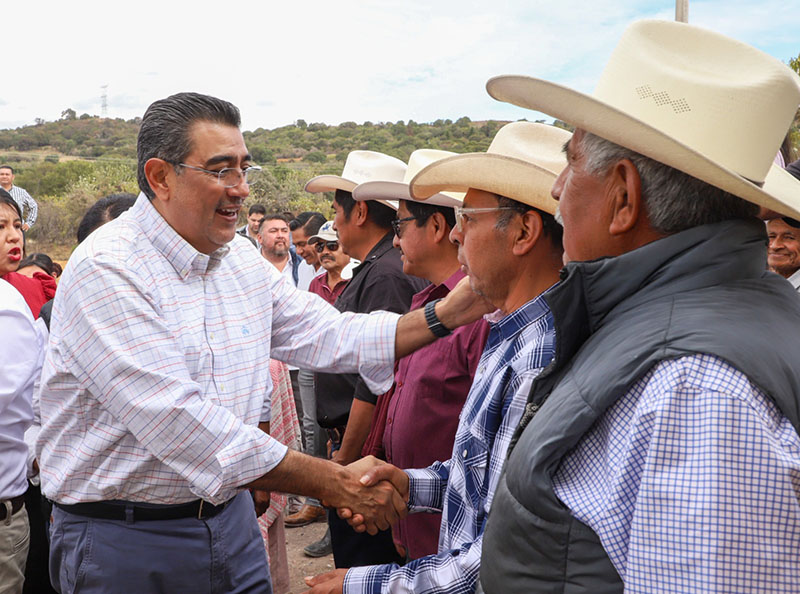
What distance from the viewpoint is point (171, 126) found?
2699 mm

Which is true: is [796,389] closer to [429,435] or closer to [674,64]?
Result: [674,64]

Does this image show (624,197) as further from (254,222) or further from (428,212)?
(254,222)

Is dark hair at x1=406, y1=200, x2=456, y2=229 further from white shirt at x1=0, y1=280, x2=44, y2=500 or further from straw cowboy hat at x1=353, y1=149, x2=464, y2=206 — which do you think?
white shirt at x1=0, y1=280, x2=44, y2=500

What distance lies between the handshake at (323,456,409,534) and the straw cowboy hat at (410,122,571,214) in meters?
1.10

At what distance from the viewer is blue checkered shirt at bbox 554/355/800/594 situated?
1.08 m

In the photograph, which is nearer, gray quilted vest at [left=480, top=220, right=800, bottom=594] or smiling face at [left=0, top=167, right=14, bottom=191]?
gray quilted vest at [left=480, top=220, right=800, bottom=594]

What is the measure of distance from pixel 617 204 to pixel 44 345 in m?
3.24

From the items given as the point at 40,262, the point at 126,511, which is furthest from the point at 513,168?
the point at 40,262

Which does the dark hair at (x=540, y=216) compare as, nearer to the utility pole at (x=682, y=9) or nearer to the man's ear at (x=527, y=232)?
Result: the man's ear at (x=527, y=232)

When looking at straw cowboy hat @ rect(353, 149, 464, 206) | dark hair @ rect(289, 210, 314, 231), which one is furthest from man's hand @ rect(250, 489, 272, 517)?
dark hair @ rect(289, 210, 314, 231)

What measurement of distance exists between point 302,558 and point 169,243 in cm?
385

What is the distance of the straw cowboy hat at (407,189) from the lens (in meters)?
3.49

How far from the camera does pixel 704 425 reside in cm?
112

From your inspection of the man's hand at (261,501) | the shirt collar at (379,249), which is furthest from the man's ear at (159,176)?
the shirt collar at (379,249)
